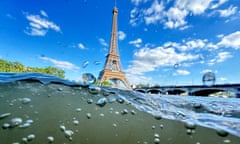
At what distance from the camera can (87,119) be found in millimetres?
2191

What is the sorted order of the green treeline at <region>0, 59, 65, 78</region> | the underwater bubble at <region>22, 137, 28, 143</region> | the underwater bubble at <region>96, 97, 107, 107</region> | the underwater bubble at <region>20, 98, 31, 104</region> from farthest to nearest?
1. the green treeline at <region>0, 59, 65, 78</region>
2. the underwater bubble at <region>96, 97, 107, 107</region>
3. the underwater bubble at <region>20, 98, 31, 104</region>
4. the underwater bubble at <region>22, 137, 28, 143</region>

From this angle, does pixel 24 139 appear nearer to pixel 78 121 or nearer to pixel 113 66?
pixel 78 121

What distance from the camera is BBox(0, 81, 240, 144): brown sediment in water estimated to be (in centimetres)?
180

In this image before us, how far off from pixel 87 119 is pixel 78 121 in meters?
0.14

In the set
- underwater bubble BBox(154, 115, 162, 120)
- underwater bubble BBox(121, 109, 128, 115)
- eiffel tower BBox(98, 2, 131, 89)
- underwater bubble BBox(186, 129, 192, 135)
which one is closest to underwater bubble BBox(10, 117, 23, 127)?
underwater bubble BBox(121, 109, 128, 115)

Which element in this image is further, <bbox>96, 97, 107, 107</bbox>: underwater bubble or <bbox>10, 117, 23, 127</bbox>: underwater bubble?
<bbox>96, 97, 107, 107</bbox>: underwater bubble

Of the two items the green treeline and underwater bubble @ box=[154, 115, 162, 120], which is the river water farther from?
the green treeline

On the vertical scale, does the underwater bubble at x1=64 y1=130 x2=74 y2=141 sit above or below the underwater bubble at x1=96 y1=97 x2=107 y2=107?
below

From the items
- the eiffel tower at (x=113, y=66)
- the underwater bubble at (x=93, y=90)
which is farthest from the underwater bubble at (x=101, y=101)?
the eiffel tower at (x=113, y=66)

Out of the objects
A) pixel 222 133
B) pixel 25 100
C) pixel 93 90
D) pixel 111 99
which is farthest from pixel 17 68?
pixel 222 133

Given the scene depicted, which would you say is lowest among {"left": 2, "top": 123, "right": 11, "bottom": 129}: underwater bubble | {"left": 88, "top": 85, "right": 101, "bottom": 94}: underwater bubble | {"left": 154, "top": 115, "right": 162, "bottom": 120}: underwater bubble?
{"left": 154, "top": 115, "right": 162, "bottom": 120}: underwater bubble

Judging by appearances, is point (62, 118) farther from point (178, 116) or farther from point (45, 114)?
point (178, 116)

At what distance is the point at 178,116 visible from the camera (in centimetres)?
288

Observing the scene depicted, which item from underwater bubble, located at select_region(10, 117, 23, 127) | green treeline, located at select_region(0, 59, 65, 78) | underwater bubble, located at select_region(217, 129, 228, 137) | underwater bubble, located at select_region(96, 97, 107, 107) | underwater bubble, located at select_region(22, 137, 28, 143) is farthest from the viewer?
green treeline, located at select_region(0, 59, 65, 78)
